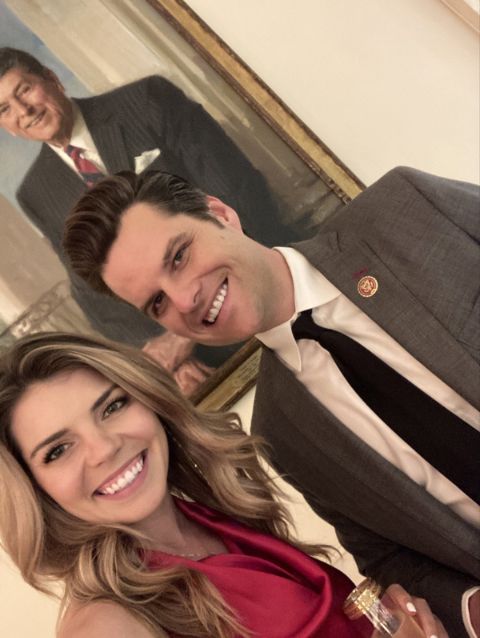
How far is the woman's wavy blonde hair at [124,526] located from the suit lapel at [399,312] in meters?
0.44

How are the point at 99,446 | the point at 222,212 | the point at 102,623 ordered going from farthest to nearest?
1. the point at 222,212
2. the point at 99,446
3. the point at 102,623

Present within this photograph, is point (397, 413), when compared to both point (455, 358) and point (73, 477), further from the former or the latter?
point (73, 477)

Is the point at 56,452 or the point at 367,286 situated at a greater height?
the point at 367,286

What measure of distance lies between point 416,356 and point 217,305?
50 centimetres

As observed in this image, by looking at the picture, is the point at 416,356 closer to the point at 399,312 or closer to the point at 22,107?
the point at 399,312

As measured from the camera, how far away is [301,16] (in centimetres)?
223

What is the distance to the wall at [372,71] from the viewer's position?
222 centimetres

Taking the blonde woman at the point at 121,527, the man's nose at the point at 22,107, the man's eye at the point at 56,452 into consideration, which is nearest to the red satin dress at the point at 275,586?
the blonde woman at the point at 121,527

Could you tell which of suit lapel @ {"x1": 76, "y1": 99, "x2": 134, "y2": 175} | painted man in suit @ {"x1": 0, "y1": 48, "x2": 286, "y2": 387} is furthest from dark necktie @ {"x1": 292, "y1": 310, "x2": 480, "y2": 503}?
suit lapel @ {"x1": 76, "y1": 99, "x2": 134, "y2": 175}

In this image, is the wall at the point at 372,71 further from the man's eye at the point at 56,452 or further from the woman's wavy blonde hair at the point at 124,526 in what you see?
the man's eye at the point at 56,452

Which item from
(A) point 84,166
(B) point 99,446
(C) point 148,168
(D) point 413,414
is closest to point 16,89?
(A) point 84,166

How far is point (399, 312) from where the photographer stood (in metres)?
1.47

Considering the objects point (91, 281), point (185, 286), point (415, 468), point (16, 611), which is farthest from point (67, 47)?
point (16, 611)

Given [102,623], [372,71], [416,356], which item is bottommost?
[102,623]
